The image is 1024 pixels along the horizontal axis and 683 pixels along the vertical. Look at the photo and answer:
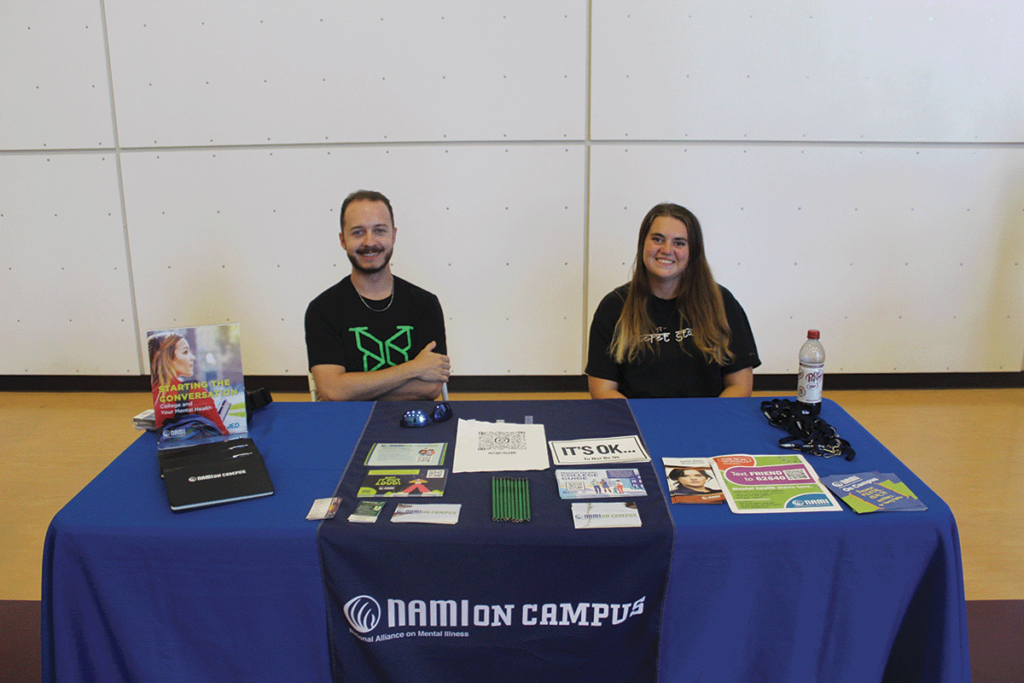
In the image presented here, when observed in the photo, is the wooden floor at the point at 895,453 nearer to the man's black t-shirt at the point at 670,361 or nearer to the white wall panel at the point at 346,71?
the man's black t-shirt at the point at 670,361

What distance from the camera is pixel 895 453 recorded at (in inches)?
115

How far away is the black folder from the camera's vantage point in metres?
1.23

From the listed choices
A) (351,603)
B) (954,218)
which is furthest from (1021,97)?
(351,603)

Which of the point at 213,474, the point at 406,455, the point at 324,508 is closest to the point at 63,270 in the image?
the point at 213,474

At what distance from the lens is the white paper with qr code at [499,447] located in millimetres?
1384

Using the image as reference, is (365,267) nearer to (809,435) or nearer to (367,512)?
(367,512)

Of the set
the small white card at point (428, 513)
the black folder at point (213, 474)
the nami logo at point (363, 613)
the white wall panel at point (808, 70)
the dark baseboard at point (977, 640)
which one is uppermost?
the white wall panel at point (808, 70)

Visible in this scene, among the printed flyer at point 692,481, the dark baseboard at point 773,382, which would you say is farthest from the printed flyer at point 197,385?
the dark baseboard at point 773,382

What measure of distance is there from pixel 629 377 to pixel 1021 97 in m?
3.12

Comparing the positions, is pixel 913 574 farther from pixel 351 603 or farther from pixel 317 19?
pixel 317 19

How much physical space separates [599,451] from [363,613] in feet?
1.93

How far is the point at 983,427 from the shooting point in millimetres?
3250

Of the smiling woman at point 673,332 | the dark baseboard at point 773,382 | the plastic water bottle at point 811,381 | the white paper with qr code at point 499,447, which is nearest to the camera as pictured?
the white paper with qr code at point 499,447

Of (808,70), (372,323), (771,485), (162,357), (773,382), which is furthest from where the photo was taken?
(773,382)
